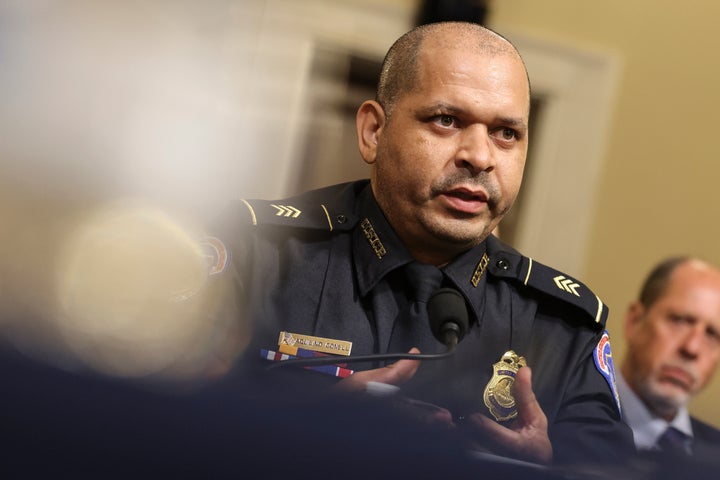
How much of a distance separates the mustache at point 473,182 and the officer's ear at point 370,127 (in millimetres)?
138

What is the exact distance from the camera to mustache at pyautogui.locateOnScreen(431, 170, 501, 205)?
1141 millimetres

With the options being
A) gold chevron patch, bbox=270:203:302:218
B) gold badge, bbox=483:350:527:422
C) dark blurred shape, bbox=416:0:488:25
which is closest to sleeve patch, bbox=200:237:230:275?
gold chevron patch, bbox=270:203:302:218

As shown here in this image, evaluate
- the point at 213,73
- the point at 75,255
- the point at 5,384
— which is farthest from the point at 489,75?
the point at 213,73

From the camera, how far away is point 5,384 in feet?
1.28

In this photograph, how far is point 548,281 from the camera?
1316mm

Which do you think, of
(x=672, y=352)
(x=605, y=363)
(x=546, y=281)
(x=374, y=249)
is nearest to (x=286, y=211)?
(x=374, y=249)

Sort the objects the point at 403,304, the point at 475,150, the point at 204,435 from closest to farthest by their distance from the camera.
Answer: the point at 204,435 < the point at 475,150 < the point at 403,304

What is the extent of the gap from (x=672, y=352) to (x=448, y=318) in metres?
1.40

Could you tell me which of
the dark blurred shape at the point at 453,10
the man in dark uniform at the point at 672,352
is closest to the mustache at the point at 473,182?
the man in dark uniform at the point at 672,352

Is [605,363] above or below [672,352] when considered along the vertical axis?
below

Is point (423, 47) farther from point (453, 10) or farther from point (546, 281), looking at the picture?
point (453, 10)

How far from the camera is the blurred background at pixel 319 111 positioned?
272cm

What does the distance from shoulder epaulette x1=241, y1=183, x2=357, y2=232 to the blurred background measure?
1266 millimetres

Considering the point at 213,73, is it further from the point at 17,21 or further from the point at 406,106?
the point at 406,106
